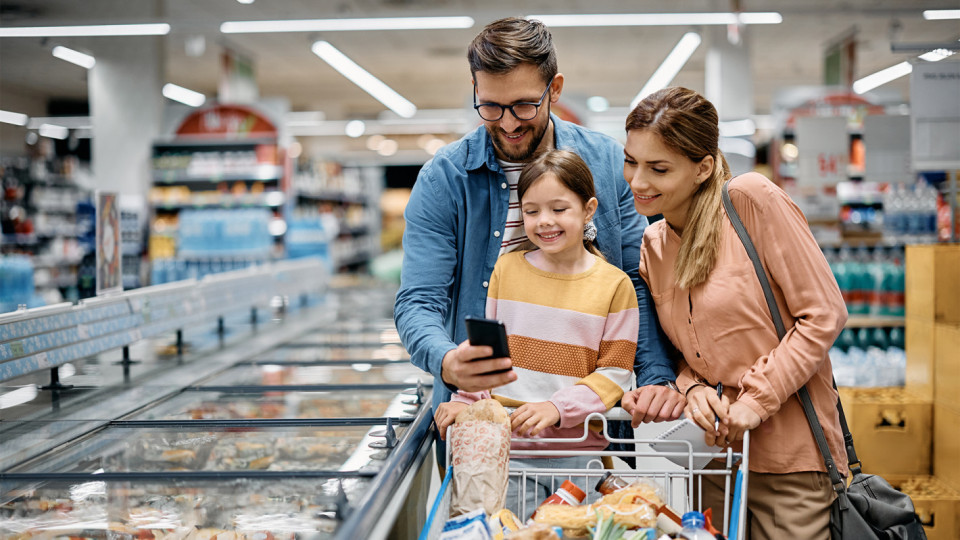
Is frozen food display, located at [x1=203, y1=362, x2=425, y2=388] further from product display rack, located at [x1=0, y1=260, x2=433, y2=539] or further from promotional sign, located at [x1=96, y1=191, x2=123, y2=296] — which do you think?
promotional sign, located at [x1=96, y1=191, x2=123, y2=296]

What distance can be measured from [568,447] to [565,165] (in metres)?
0.63

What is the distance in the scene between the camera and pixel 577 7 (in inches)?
429

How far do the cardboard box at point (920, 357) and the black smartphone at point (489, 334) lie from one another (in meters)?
2.84

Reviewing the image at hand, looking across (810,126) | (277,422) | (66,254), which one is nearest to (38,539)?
(277,422)

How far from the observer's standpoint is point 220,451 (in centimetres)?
210

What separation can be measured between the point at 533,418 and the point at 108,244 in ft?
6.93

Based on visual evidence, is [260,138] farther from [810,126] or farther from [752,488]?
[752,488]

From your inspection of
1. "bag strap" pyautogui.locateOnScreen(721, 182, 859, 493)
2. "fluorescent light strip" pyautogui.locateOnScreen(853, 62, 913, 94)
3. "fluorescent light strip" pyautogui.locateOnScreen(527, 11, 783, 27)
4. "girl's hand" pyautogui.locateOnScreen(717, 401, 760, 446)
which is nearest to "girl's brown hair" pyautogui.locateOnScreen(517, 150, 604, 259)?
"bag strap" pyautogui.locateOnScreen(721, 182, 859, 493)

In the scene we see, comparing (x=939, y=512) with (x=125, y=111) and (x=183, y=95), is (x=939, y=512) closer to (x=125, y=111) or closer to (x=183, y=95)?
(x=125, y=111)

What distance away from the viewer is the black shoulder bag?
68.1 inches

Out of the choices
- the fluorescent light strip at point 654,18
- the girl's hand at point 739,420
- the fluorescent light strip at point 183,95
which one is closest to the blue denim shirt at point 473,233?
the girl's hand at point 739,420

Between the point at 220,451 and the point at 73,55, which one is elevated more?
the point at 73,55

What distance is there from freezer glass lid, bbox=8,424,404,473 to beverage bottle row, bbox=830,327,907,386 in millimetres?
3736

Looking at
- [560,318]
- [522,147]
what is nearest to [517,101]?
[522,147]
